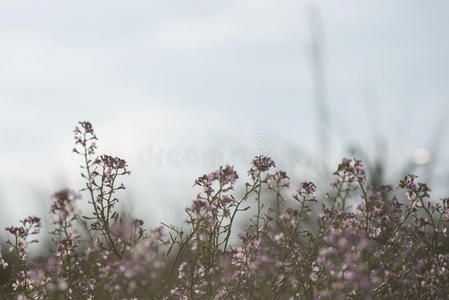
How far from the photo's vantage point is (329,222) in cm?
474

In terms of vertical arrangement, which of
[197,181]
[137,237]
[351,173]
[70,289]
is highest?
[351,173]

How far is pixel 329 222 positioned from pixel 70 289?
8.16 feet

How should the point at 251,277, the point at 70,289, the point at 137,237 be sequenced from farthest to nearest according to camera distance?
the point at 137,237 → the point at 70,289 → the point at 251,277

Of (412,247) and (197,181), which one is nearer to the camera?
(197,181)

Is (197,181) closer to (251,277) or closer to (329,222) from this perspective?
(251,277)

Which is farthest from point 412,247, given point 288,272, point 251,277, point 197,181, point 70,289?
point 70,289

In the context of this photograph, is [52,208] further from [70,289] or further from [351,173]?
[351,173]

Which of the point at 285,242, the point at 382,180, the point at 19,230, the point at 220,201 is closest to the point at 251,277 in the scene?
the point at 285,242

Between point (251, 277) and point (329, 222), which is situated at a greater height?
point (329, 222)

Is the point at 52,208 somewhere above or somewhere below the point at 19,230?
below

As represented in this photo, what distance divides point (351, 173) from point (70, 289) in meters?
2.79

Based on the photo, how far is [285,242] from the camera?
4.15 meters

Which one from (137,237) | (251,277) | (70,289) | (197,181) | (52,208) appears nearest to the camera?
(52,208)

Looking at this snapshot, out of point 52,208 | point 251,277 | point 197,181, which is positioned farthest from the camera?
point 197,181
